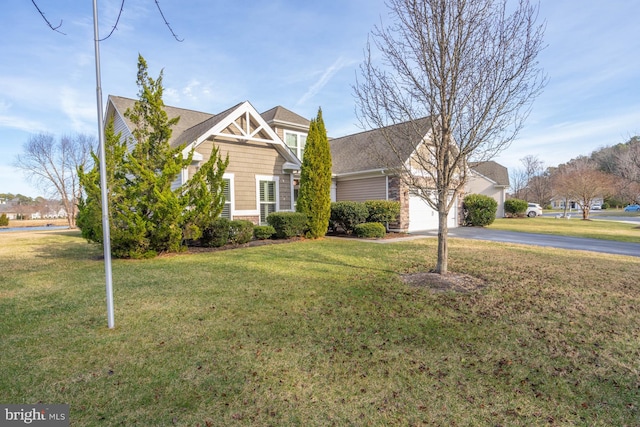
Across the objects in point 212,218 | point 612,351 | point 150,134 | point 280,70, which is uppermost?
point 280,70

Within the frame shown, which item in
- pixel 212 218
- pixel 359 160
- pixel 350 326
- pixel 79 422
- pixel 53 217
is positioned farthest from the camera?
pixel 53 217

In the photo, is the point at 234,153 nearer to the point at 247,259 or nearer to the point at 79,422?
the point at 247,259

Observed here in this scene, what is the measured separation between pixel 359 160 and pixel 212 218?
9.89m

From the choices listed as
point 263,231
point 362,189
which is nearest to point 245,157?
point 263,231

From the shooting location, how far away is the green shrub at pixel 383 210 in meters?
14.2

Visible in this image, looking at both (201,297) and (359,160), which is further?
(359,160)

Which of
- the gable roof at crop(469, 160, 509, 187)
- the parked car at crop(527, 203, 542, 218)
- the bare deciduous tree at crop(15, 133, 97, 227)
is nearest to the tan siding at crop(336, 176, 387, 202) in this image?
the gable roof at crop(469, 160, 509, 187)

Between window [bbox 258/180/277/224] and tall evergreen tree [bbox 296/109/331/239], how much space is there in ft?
4.82

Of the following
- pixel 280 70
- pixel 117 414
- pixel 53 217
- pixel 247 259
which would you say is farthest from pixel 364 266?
pixel 53 217

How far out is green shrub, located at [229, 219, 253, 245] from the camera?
10.6m

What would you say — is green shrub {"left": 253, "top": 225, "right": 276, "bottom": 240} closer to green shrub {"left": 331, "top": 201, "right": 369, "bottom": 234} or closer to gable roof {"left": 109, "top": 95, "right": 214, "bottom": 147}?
green shrub {"left": 331, "top": 201, "right": 369, "bottom": 234}

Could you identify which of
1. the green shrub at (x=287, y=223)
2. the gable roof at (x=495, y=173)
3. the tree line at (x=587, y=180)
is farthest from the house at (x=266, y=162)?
the tree line at (x=587, y=180)

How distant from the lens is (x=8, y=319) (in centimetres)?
430

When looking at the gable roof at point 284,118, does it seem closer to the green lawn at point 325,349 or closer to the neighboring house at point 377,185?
the neighboring house at point 377,185
